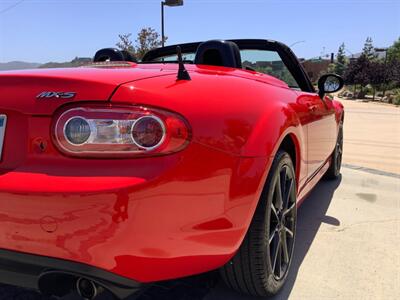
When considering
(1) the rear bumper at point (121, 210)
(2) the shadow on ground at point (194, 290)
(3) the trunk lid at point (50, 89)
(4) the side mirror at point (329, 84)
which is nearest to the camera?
(1) the rear bumper at point (121, 210)

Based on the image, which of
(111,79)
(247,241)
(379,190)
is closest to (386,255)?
(247,241)

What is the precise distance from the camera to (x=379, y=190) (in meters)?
4.83

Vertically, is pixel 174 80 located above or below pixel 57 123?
above

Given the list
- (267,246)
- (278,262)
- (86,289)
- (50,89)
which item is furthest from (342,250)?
(50,89)

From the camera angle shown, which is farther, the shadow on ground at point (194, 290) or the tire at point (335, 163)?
the tire at point (335, 163)

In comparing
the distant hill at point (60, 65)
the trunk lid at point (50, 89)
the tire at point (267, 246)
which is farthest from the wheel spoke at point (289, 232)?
the distant hill at point (60, 65)

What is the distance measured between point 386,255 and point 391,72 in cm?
3524

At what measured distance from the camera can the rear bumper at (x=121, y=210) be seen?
1.56 m

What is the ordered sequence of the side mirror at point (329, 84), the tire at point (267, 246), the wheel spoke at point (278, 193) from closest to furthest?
the tire at point (267, 246) → the wheel spoke at point (278, 193) → the side mirror at point (329, 84)

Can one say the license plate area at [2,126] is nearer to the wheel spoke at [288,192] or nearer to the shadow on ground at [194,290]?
the shadow on ground at [194,290]

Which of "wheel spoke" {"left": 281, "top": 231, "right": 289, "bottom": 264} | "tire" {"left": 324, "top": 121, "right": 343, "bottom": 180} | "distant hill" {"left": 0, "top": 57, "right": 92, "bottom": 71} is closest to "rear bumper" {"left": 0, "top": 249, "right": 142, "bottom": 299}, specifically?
"wheel spoke" {"left": 281, "top": 231, "right": 289, "bottom": 264}

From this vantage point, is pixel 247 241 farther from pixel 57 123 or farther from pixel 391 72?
pixel 391 72

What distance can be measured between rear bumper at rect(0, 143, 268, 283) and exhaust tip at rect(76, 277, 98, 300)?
23 centimetres

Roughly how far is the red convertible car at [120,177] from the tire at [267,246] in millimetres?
168
